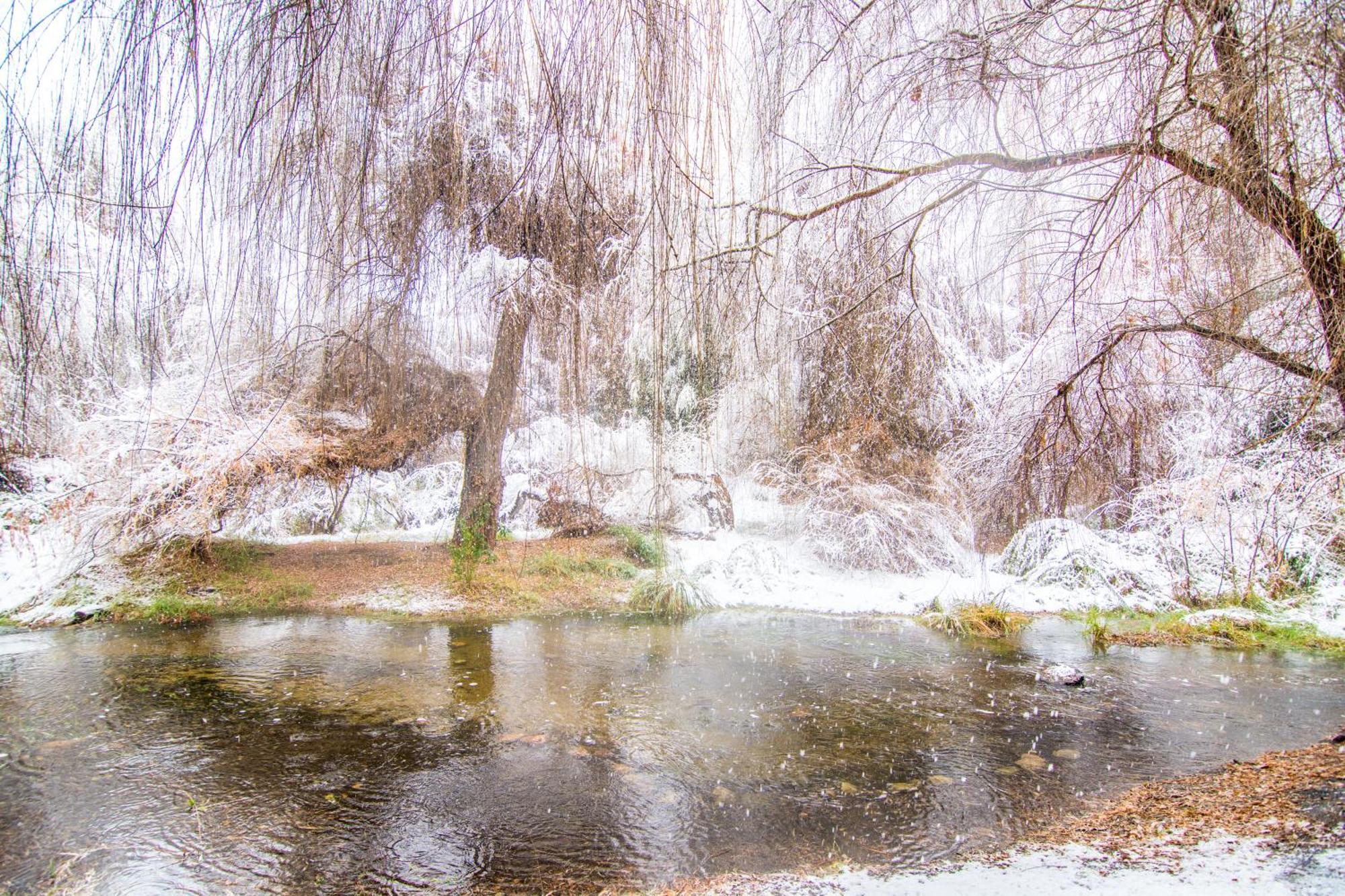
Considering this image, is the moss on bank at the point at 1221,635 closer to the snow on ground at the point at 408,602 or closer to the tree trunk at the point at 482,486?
the tree trunk at the point at 482,486

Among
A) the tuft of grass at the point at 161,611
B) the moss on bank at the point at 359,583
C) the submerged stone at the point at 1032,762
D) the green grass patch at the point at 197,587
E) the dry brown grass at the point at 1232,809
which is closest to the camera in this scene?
the dry brown grass at the point at 1232,809

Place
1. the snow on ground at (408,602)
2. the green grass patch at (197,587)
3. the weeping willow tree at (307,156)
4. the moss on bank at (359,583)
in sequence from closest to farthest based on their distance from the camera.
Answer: the weeping willow tree at (307,156) → the green grass patch at (197,587) → the moss on bank at (359,583) → the snow on ground at (408,602)

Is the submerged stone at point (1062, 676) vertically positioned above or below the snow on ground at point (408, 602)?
below

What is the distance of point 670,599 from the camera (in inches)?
282

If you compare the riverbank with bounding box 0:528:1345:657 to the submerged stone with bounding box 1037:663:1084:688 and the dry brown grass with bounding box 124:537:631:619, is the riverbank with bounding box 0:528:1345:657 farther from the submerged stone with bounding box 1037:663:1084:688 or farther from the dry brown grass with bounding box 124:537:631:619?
the submerged stone with bounding box 1037:663:1084:688

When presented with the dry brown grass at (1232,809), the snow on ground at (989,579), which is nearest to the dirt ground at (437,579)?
the snow on ground at (989,579)

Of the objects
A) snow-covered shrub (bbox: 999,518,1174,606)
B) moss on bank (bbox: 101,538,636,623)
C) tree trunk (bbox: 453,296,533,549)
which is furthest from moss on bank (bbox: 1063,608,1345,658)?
tree trunk (bbox: 453,296,533,549)

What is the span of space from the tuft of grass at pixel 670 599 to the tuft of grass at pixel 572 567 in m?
0.73

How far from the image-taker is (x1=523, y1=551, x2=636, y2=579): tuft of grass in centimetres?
793

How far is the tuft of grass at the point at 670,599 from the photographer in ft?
23.4

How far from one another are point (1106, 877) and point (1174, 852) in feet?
0.91

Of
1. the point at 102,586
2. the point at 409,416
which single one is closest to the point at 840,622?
the point at 409,416

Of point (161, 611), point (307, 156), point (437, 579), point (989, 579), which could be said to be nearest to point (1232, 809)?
point (307, 156)

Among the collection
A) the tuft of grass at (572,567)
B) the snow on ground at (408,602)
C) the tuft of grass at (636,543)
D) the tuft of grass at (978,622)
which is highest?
the tuft of grass at (636,543)
